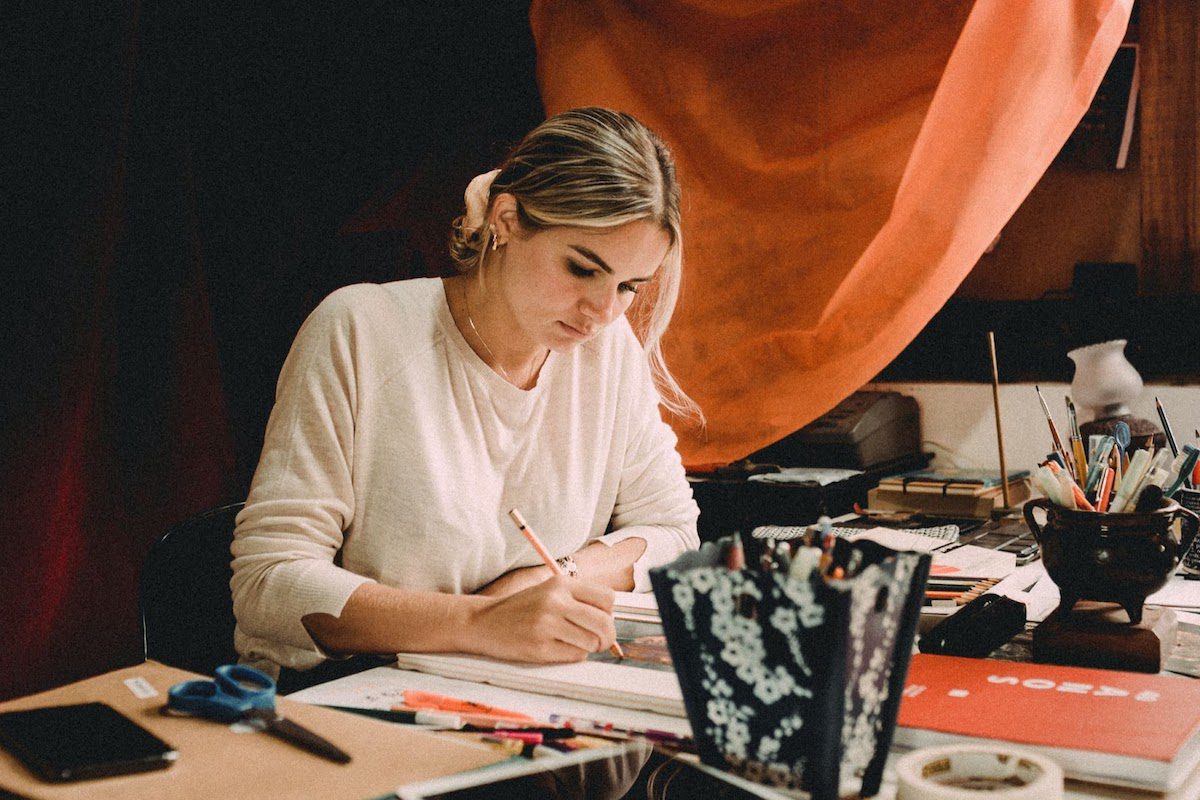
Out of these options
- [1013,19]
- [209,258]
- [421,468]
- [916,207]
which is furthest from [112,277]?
[1013,19]

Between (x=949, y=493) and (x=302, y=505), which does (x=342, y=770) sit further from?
(x=949, y=493)

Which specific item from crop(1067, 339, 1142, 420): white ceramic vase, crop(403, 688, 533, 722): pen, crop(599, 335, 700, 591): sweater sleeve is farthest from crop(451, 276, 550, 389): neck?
crop(1067, 339, 1142, 420): white ceramic vase

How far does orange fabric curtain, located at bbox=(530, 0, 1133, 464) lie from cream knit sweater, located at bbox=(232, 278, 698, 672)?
58 cm

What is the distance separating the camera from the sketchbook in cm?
99

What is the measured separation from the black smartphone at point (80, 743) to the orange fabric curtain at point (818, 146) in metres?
1.56

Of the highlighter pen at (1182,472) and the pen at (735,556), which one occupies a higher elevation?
the pen at (735,556)

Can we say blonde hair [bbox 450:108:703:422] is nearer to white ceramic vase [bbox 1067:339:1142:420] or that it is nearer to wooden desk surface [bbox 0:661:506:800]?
wooden desk surface [bbox 0:661:506:800]

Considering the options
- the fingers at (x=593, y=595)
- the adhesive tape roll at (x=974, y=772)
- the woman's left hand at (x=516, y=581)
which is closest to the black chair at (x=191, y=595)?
the woman's left hand at (x=516, y=581)

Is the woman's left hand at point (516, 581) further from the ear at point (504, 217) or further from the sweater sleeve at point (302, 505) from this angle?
the ear at point (504, 217)

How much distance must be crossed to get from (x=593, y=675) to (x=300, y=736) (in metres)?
0.31

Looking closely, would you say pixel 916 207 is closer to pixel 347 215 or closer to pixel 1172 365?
pixel 1172 365

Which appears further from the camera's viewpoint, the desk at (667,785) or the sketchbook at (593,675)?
the sketchbook at (593,675)

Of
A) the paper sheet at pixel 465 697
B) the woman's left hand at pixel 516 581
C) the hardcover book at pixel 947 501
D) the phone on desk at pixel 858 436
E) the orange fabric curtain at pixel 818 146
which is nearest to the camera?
the paper sheet at pixel 465 697

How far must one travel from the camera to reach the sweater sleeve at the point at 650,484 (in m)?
1.72
